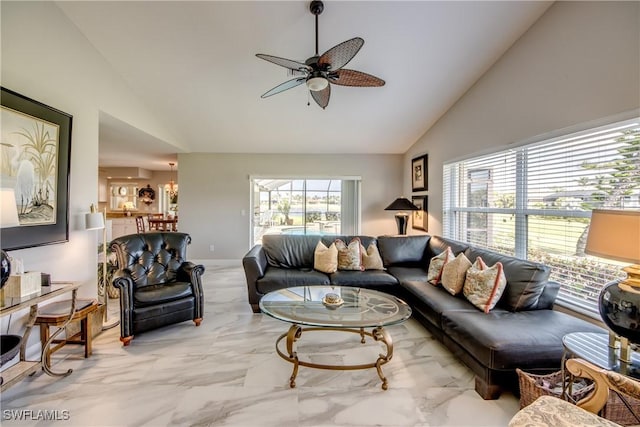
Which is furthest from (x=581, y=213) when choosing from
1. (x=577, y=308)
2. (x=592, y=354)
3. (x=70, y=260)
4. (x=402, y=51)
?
(x=70, y=260)

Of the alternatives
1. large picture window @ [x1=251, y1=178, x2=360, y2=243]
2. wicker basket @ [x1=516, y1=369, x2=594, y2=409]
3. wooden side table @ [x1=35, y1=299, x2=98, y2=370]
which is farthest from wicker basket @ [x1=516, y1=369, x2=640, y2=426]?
large picture window @ [x1=251, y1=178, x2=360, y2=243]

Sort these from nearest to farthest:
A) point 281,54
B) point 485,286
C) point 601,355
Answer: point 601,355 → point 485,286 → point 281,54

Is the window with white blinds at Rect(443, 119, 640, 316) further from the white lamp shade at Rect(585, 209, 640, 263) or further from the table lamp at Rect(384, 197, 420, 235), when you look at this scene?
the table lamp at Rect(384, 197, 420, 235)

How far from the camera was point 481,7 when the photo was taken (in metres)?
2.77

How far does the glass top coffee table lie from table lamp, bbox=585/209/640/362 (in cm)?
119

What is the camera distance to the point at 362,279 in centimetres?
364

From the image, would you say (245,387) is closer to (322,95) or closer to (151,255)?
(151,255)

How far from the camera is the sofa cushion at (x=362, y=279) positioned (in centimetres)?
360

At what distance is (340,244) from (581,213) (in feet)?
8.37

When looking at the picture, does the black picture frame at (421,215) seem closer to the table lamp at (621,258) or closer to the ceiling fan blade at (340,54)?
the ceiling fan blade at (340,54)

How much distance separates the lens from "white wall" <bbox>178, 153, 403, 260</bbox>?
6242 mm

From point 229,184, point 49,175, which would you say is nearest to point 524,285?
point 49,175

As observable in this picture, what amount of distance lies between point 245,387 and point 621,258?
2415mm

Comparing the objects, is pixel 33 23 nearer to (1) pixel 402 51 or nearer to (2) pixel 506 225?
(1) pixel 402 51
